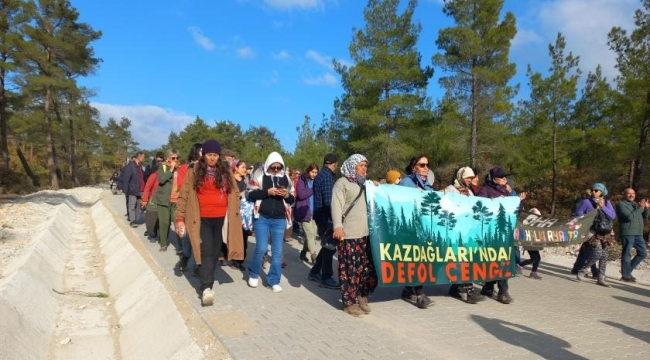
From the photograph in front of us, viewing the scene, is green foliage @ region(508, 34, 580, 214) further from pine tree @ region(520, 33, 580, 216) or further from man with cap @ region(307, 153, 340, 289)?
man with cap @ region(307, 153, 340, 289)

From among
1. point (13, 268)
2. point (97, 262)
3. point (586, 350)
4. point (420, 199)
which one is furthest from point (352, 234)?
point (97, 262)

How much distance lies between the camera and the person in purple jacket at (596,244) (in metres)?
7.52

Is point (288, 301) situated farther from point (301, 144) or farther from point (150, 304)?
point (301, 144)

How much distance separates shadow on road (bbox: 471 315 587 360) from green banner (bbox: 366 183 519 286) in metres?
0.75

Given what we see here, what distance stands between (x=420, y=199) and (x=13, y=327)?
453 cm

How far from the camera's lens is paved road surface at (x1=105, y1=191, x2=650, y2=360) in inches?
156

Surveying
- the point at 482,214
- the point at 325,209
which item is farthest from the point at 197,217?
the point at 482,214

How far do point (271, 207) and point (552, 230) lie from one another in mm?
5014

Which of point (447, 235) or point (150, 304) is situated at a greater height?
point (447, 235)

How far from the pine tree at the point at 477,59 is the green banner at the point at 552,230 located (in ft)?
43.5

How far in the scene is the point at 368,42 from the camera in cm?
2231

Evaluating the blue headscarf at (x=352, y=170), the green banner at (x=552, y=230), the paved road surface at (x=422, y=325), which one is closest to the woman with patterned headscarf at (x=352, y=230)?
the blue headscarf at (x=352, y=170)

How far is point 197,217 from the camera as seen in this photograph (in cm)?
511

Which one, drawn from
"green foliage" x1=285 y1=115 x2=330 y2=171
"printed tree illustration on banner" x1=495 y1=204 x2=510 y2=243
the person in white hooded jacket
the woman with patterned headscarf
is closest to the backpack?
"printed tree illustration on banner" x1=495 y1=204 x2=510 y2=243
